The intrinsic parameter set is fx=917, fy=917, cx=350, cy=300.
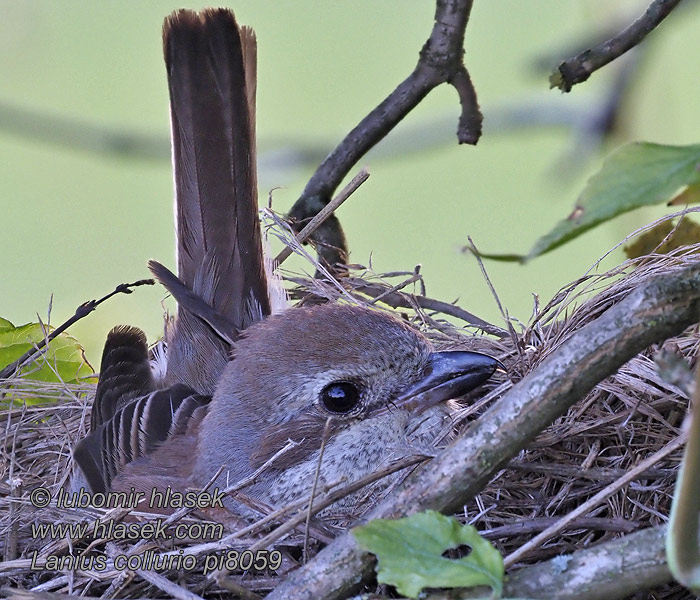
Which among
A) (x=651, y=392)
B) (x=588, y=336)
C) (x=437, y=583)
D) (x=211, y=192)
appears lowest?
(x=437, y=583)

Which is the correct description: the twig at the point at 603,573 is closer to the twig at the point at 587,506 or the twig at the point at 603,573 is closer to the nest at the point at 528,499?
the twig at the point at 587,506

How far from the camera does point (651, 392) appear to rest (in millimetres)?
2715

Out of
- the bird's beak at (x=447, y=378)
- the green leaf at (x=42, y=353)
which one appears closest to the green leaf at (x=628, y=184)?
the bird's beak at (x=447, y=378)

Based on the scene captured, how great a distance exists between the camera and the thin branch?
1731 mm

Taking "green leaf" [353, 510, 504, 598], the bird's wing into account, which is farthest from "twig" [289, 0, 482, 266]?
"green leaf" [353, 510, 504, 598]

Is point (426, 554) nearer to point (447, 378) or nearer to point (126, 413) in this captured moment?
point (447, 378)

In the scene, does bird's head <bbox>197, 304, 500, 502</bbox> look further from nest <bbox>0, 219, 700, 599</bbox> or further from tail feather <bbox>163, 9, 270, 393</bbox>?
tail feather <bbox>163, 9, 270, 393</bbox>

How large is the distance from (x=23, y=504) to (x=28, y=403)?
117 centimetres

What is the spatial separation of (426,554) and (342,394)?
137 centimetres

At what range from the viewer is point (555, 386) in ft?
5.69

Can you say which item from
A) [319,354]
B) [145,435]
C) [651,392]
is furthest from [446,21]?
[145,435]

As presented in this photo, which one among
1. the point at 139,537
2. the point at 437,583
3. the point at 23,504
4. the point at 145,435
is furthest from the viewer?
the point at 145,435

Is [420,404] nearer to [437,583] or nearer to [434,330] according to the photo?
[434,330]

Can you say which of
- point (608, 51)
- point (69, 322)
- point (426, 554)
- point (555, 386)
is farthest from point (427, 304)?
point (426, 554)
